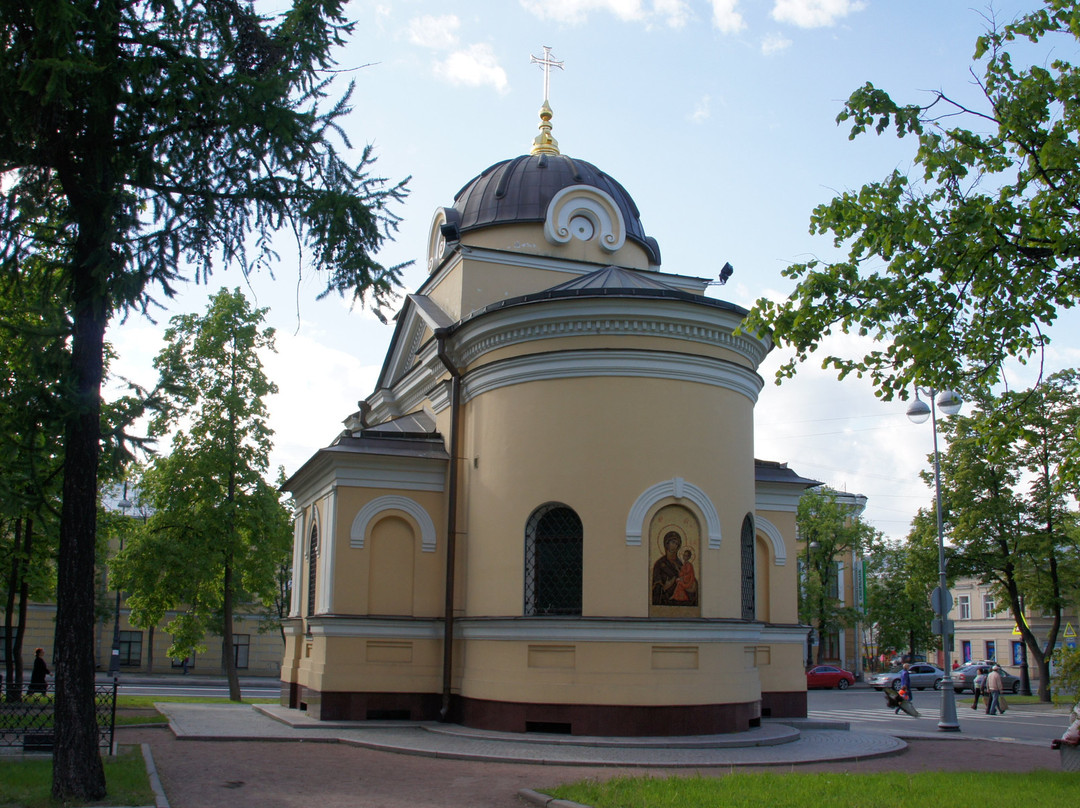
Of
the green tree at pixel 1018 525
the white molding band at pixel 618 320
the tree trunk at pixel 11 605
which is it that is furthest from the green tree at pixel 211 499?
the green tree at pixel 1018 525

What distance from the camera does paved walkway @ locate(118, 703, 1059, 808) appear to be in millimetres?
10578

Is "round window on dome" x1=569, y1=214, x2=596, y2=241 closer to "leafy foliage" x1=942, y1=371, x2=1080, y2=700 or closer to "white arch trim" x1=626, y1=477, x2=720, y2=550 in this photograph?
"white arch trim" x1=626, y1=477, x2=720, y2=550

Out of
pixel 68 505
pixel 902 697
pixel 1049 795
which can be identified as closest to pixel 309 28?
pixel 68 505

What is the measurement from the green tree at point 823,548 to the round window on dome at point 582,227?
84.6 ft

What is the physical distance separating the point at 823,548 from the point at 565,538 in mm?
31831

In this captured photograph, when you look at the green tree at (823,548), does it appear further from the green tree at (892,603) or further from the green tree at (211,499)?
the green tree at (211,499)

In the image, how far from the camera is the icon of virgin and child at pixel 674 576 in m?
15.7

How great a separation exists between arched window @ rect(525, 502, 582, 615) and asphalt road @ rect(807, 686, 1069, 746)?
694 cm

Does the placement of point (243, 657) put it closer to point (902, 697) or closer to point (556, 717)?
point (902, 697)

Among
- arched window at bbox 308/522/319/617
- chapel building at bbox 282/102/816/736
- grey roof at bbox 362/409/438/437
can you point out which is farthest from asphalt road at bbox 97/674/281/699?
grey roof at bbox 362/409/438/437

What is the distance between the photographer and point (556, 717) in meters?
15.3

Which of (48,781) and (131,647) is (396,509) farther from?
(131,647)

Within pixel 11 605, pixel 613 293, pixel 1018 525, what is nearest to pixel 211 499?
pixel 11 605

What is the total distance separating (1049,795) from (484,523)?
9699mm
